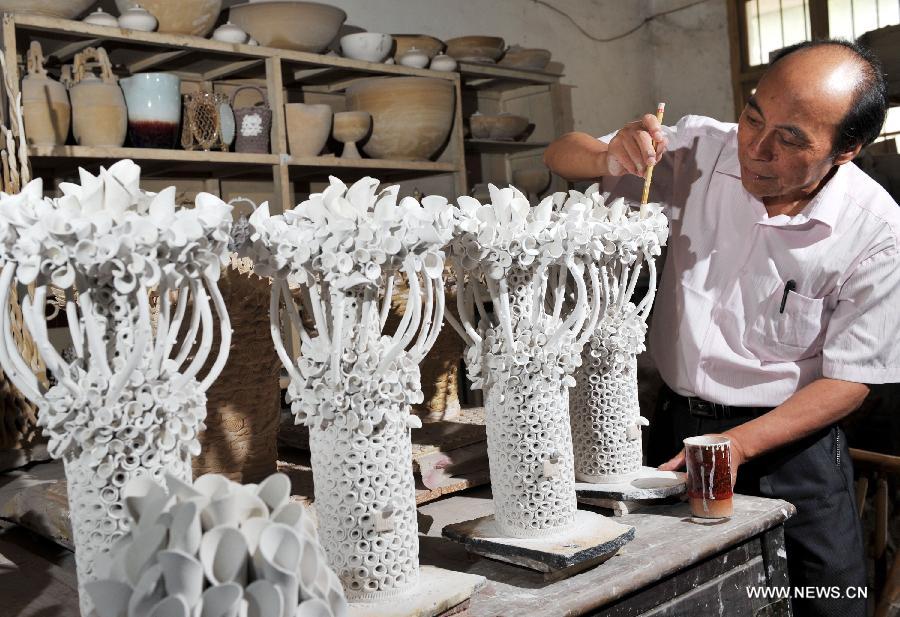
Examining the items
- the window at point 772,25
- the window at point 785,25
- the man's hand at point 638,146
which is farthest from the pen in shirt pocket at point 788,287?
the window at point 772,25

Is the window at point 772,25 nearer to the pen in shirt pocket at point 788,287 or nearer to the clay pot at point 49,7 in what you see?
the pen in shirt pocket at point 788,287

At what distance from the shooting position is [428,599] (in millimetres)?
918

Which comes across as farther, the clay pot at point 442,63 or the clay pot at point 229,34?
the clay pot at point 442,63

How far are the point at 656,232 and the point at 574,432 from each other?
345mm

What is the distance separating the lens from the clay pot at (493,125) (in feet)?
12.4

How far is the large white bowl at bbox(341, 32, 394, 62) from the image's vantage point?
10.4 feet

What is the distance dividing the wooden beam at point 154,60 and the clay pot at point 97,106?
0.32m

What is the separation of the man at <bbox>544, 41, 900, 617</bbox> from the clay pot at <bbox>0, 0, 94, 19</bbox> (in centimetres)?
163

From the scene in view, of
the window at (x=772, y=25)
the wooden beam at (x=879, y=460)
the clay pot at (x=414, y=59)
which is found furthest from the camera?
the window at (x=772, y=25)

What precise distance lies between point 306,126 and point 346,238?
222 cm

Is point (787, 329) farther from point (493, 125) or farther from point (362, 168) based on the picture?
point (493, 125)

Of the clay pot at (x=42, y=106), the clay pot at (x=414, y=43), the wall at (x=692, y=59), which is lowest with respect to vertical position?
the clay pot at (x=42, y=106)

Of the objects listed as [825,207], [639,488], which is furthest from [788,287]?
[639,488]

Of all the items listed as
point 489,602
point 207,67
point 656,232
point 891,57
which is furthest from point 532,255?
point 891,57
